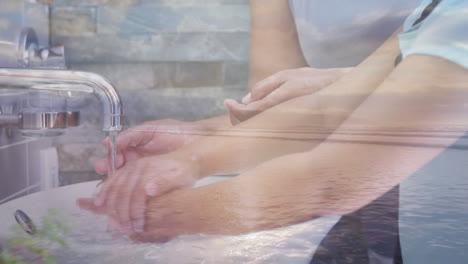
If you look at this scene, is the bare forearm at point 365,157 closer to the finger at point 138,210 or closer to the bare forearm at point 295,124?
the bare forearm at point 295,124

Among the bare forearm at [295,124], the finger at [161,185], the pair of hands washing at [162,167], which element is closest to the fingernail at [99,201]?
the pair of hands washing at [162,167]

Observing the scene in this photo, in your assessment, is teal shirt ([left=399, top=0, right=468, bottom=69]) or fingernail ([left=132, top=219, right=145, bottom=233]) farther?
fingernail ([left=132, top=219, right=145, bottom=233])

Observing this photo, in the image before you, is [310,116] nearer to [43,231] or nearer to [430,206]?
[430,206]

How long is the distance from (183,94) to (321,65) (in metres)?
0.33

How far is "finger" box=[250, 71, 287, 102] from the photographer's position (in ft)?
3.67

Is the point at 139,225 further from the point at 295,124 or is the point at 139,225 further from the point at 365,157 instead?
the point at 365,157

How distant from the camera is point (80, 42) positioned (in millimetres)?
1098

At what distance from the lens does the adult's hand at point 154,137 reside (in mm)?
1124

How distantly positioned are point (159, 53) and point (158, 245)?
0.47m

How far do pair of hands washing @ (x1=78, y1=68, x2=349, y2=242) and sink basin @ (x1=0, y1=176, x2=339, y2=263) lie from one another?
0.03 meters

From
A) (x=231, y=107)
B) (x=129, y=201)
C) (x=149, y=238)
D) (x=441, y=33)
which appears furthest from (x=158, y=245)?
(x=441, y=33)

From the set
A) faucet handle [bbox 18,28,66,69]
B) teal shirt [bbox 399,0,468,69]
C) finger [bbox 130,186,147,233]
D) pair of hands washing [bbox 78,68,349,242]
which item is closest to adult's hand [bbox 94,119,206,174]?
pair of hands washing [bbox 78,68,349,242]

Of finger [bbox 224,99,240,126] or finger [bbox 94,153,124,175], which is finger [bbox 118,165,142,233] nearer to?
finger [bbox 94,153,124,175]

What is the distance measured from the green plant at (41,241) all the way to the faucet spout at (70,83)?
264mm
